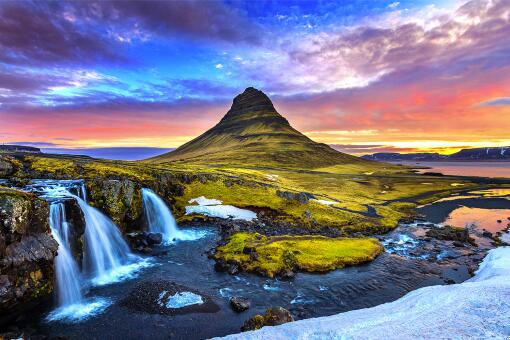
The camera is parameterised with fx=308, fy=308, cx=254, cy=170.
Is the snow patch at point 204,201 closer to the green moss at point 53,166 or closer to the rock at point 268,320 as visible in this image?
the green moss at point 53,166

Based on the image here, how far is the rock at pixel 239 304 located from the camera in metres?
28.2

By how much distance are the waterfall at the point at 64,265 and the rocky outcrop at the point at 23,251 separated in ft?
7.41

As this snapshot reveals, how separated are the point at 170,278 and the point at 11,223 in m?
16.2

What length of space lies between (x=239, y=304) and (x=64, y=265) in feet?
60.3

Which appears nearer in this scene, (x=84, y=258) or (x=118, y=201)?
(x=84, y=258)

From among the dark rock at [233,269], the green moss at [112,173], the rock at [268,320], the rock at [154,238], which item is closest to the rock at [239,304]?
the rock at [268,320]

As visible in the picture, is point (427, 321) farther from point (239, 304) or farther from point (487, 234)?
point (487, 234)

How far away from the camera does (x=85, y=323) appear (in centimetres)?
2539

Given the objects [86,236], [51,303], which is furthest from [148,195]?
[51,303]

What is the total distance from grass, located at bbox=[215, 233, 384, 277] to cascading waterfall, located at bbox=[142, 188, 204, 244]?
384 inches

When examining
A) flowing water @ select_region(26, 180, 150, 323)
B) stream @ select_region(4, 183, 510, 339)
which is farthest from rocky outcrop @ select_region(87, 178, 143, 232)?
stream @ select_region(4, 183, 510, 339)

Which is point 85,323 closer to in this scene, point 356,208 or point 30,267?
point 30,267

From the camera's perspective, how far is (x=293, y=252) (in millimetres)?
42750

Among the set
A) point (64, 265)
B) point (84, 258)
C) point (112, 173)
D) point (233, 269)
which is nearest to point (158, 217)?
point (112, 173)
